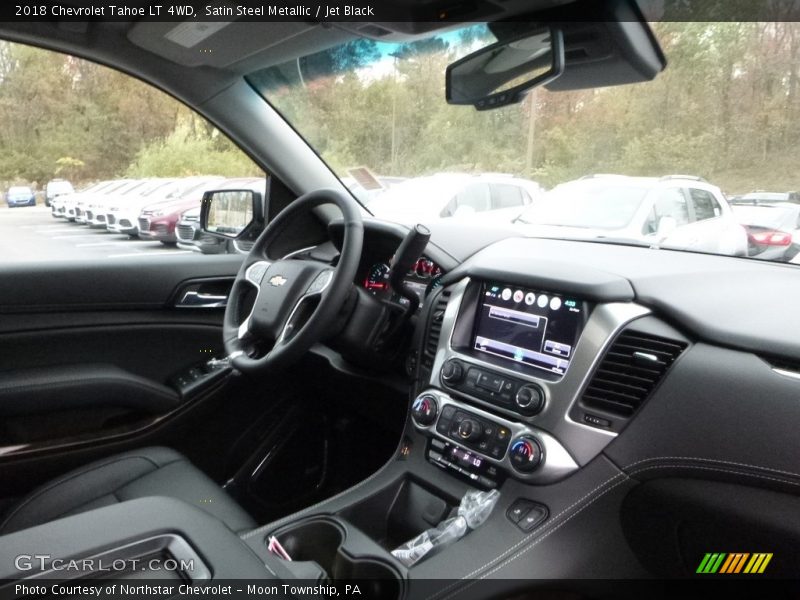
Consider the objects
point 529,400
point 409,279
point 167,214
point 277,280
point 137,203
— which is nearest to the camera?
point 529,400

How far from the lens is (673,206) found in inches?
80.5

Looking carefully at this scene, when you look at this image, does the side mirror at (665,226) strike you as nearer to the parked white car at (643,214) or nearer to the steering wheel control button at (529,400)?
the parked white car at (643,214)

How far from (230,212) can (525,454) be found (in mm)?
2086

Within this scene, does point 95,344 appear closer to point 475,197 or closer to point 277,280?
point 277,280

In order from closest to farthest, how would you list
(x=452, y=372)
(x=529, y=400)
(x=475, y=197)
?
(x=529, y=400)
(x=452, y=372)
(x=475, y=197)

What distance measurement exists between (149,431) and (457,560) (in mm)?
1525

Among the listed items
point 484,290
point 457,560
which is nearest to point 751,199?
point 484,290

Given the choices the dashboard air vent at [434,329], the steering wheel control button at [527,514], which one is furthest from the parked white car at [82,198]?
the steering wheel control button at [527,514]

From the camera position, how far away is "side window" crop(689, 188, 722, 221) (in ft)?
6.39

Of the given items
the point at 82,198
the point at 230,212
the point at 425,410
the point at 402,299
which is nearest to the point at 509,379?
the point at 425,410

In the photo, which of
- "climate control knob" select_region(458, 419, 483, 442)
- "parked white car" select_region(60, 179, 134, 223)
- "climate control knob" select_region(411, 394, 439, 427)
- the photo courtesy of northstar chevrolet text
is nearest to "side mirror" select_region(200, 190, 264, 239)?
the photo courtesy of northstar chevrolet text

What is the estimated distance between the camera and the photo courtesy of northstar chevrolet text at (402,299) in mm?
1525

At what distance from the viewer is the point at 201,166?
9.68 ft

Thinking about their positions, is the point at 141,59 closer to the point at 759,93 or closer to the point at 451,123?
the point at 451,123
